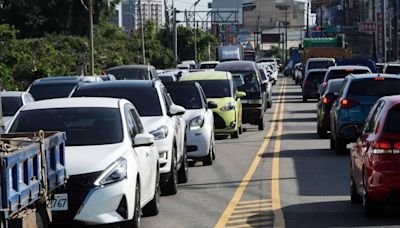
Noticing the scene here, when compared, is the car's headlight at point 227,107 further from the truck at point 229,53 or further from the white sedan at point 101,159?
the truck at point 229,53

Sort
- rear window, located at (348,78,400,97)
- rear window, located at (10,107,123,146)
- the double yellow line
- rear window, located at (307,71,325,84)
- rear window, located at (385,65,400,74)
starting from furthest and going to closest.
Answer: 1. rear window, located at (307,71,325,84)
2. rear window, located at (385,65,400,74)
3. rear window, located at (348,78,400,97)
4. the double yellow line
5. rear window, located at (10,107,123,146)

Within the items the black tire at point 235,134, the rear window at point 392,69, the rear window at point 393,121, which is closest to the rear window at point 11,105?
the black tire at point 235,134

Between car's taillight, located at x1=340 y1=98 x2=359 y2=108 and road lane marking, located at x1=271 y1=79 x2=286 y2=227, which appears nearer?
road lane marking, located at x1=271 y1=79 x2=286 y2=227

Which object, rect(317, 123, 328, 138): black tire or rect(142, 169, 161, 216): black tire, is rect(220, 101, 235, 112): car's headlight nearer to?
rect(317, 123, 328, 138): black tire

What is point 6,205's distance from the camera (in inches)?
324

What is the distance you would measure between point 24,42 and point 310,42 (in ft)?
55.0

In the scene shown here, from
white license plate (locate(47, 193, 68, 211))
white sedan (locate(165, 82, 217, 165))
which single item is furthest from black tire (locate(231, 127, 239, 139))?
white license plate (locate(47, 193, 68, 211))

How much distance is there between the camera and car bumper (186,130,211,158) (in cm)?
2031

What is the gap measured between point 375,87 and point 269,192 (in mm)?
6759

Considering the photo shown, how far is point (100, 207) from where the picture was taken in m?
11.2

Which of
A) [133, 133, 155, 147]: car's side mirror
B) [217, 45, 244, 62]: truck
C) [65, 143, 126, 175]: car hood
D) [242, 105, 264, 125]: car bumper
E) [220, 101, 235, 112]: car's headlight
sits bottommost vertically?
[217, 45, 244, 62]: truck

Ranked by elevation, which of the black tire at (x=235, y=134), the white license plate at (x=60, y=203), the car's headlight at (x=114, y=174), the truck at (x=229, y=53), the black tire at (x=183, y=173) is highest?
the car's headlight at (x=114, y=174)

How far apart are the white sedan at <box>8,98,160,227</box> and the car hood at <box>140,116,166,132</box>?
5.83 ft

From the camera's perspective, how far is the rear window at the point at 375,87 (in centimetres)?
2193
